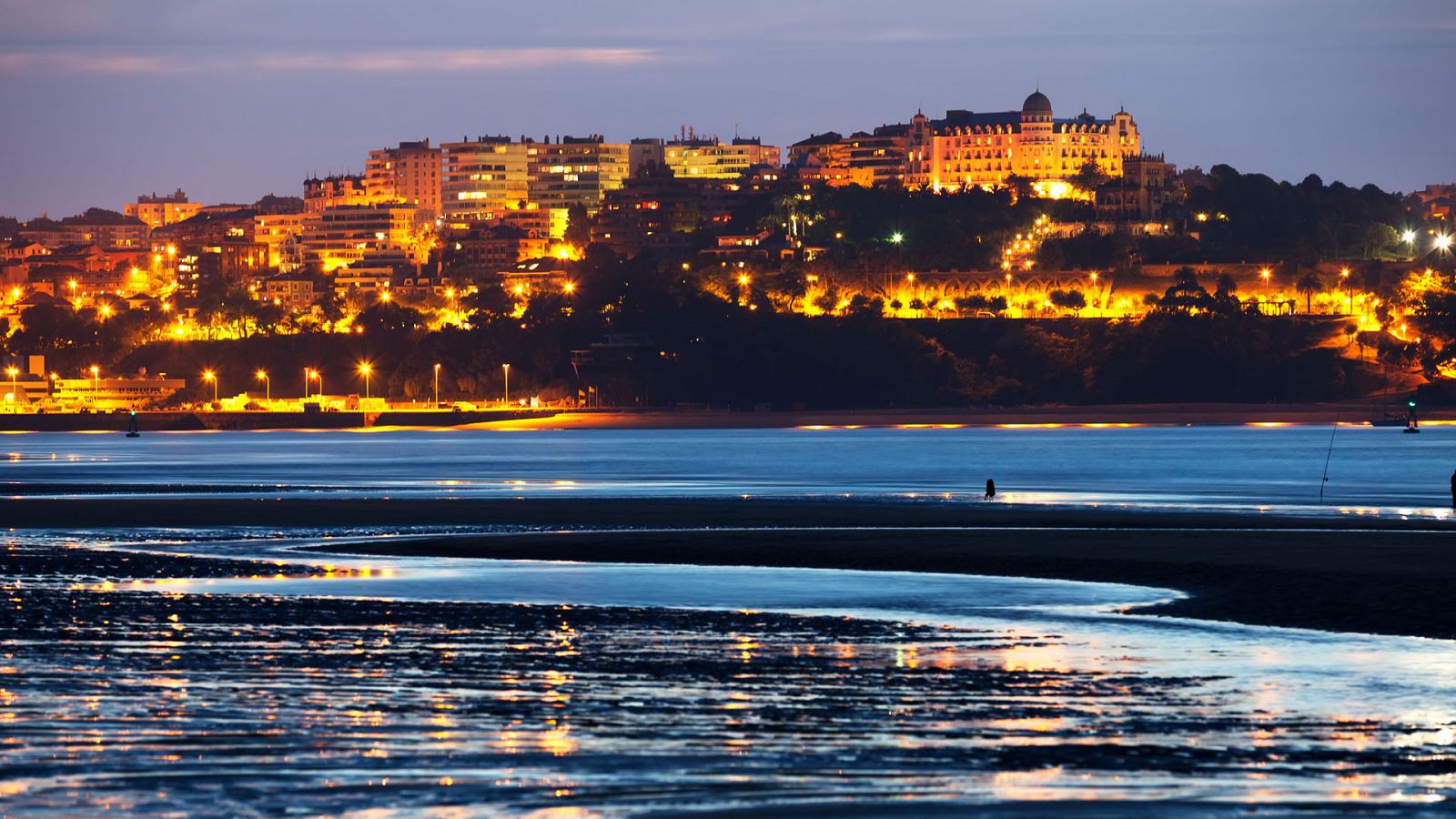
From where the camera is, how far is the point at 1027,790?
1521 cm

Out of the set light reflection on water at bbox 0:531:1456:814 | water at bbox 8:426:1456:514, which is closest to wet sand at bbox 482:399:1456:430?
water at bbox 8:426:1456:514

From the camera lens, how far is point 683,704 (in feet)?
62.7

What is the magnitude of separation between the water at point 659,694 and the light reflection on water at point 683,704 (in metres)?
0.05

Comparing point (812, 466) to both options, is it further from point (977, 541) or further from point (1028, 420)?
point (1028, 420)

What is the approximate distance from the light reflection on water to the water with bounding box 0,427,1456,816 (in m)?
0.05

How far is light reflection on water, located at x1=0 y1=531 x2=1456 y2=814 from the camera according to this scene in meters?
15.4

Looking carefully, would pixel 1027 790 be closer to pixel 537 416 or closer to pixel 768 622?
pixel 768 622

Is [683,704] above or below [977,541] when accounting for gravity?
above

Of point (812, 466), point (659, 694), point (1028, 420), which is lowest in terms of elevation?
point (1028, 420)

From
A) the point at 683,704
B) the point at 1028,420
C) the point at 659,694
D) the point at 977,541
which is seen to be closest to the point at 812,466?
the point at 977,541

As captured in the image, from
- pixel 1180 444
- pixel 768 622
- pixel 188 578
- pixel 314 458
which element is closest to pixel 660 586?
pixel 768 622

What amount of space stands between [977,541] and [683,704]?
2232 centimetres

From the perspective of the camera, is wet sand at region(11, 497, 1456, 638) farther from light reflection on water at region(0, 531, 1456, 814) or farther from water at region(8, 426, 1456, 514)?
water at region(8, 426, 1456, 514)

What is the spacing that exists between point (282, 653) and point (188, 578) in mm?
10259
